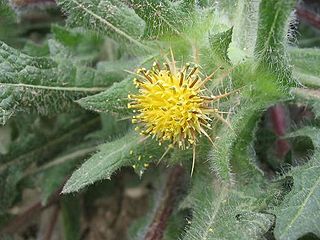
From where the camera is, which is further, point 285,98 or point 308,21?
point 308,21

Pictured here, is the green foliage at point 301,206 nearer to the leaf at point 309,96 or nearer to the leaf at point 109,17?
the leaf at point 309,96

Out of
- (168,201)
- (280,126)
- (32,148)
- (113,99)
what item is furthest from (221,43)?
(32,148)

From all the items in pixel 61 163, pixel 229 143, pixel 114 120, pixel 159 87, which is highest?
pixel 159 87

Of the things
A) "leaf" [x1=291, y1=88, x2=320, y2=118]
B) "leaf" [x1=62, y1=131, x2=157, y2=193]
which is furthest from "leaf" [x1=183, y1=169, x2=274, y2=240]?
"leaf" [x1=291, y1=88, x2=320, y2=118]

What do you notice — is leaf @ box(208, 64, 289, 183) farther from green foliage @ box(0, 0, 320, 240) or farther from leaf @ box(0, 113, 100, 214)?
leaf @ box(0, 113, 100, 214)

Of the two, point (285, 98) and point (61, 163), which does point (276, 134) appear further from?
point (61, 163)

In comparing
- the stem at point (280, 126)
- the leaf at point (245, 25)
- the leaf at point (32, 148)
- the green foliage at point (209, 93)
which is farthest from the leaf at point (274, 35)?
the leaf at point (32, 148)

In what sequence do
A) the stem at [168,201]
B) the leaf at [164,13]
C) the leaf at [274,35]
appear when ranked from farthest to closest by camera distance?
the stem at [168,201] < the leaf at [164,13] < the leaf at [274,35]

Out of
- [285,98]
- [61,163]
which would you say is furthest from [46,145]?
[285,98]
